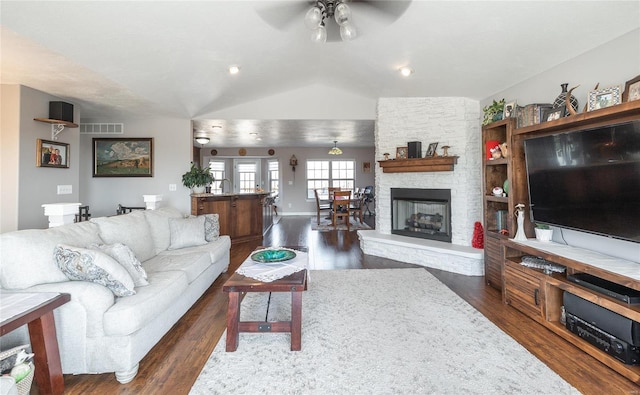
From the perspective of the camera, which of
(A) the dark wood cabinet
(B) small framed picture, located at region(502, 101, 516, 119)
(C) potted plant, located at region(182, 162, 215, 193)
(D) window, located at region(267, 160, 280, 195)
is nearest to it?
(B) small framed picture, located at region(502, 101, 516, 119)

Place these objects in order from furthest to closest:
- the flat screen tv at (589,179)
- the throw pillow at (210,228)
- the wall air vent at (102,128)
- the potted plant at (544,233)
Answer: the wall air vent at (102,128) → the throw pillow at (210,228) → the potted plant at (544,233) → the flat screen tv at (589,179)

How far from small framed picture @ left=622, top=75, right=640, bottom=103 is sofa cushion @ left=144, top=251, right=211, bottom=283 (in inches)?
138

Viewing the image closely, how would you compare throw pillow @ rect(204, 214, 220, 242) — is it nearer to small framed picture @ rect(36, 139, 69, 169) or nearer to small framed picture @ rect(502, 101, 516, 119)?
small framed picture @ rect(36, 139, 69, 169)

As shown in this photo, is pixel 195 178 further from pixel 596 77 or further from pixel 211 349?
pixel 596 77

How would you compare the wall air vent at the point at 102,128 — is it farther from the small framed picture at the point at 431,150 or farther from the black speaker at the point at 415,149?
the small framed picture at the point at 431,150

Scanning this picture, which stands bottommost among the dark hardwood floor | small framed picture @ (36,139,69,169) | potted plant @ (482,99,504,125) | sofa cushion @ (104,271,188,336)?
the dark hardwood floor

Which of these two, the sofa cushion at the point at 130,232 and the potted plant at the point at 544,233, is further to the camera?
the potted plant at the point at 544,233

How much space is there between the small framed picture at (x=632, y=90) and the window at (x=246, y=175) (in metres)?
9.16

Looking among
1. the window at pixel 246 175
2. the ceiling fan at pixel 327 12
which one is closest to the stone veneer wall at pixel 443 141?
the ceiling fan at pixel 327 12

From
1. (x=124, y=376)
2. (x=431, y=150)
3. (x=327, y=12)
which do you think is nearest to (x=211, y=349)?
(x=124, y=376)

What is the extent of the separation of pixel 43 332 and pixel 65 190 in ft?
11.0

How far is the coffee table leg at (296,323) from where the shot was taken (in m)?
1.98

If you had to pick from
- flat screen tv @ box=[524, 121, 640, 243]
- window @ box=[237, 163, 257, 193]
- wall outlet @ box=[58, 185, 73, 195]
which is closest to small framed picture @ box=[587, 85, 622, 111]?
flat screen tv @ box=[524, 121, 640, 243]

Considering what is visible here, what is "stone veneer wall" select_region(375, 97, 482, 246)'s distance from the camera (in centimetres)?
409
